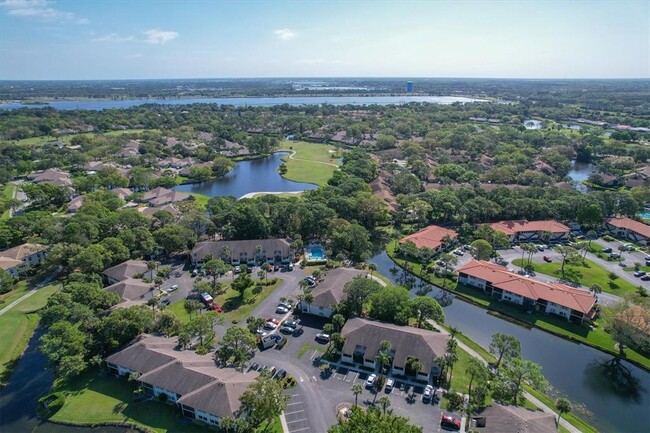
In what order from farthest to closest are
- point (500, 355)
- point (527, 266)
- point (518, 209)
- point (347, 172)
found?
A: point (347, 172) < point (518, 209) < point (527, 266) < point (500, 355)

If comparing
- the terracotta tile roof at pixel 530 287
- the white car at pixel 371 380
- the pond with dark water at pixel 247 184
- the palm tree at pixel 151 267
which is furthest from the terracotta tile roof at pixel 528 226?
the palm tree at pixel 151 267

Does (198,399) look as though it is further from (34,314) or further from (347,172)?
(347,172)

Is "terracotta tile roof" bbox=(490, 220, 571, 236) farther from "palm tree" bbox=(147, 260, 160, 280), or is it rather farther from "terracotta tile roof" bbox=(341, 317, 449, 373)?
"palm tree" bbox=(147, 260, 160, 280)

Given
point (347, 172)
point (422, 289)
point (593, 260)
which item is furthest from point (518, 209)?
point (347, 172)

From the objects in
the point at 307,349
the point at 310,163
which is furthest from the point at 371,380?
the point at 310,163

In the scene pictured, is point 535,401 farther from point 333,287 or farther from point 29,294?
point 29,294

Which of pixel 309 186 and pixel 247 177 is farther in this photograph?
pixel 247 177

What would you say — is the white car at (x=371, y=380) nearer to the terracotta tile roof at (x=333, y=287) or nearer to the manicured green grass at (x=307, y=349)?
the manicured green grass at (x=307, y=349)
